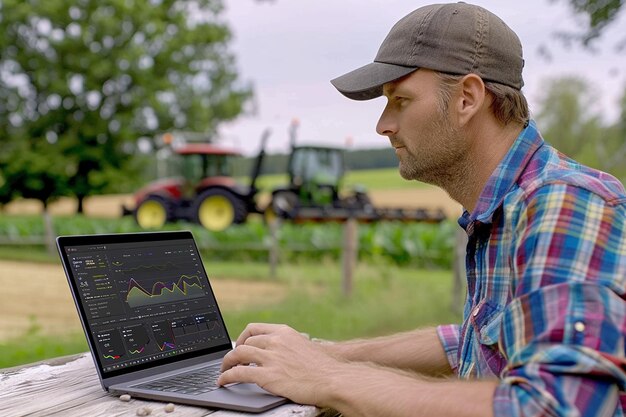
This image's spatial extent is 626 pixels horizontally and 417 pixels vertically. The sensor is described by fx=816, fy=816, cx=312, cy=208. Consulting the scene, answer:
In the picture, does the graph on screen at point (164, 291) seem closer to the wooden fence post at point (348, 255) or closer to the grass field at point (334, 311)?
the grass field at point (334, 311)

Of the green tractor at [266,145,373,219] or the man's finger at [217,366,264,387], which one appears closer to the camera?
the man's finger at [217,366,264,387]

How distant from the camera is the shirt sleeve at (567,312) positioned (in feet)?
3.64

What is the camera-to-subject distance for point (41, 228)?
14797mm

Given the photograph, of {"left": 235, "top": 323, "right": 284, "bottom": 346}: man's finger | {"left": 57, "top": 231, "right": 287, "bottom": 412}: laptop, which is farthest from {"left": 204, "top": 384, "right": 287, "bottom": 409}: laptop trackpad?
{"left": 235, "top": 323, "right": 284, "bottom": 346}: man's finger

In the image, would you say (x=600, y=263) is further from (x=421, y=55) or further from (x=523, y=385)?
(x=421, y=55)

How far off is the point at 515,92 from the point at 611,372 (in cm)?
58

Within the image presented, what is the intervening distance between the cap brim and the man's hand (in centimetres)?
47

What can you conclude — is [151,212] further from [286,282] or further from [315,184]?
[286,282]

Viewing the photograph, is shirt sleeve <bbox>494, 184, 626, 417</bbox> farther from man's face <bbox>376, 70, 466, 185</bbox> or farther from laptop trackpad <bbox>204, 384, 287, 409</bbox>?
laptop trackpad <bbox>204, 384, 287, 409</bbox>

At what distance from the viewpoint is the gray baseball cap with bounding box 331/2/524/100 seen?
1448 millimetres

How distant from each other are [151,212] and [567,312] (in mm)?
15069

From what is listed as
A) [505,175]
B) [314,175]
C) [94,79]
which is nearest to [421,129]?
[505,175]

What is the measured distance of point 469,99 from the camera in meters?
1.47

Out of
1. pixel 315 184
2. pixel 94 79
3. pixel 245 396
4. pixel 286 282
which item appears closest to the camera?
pixel 245 396
